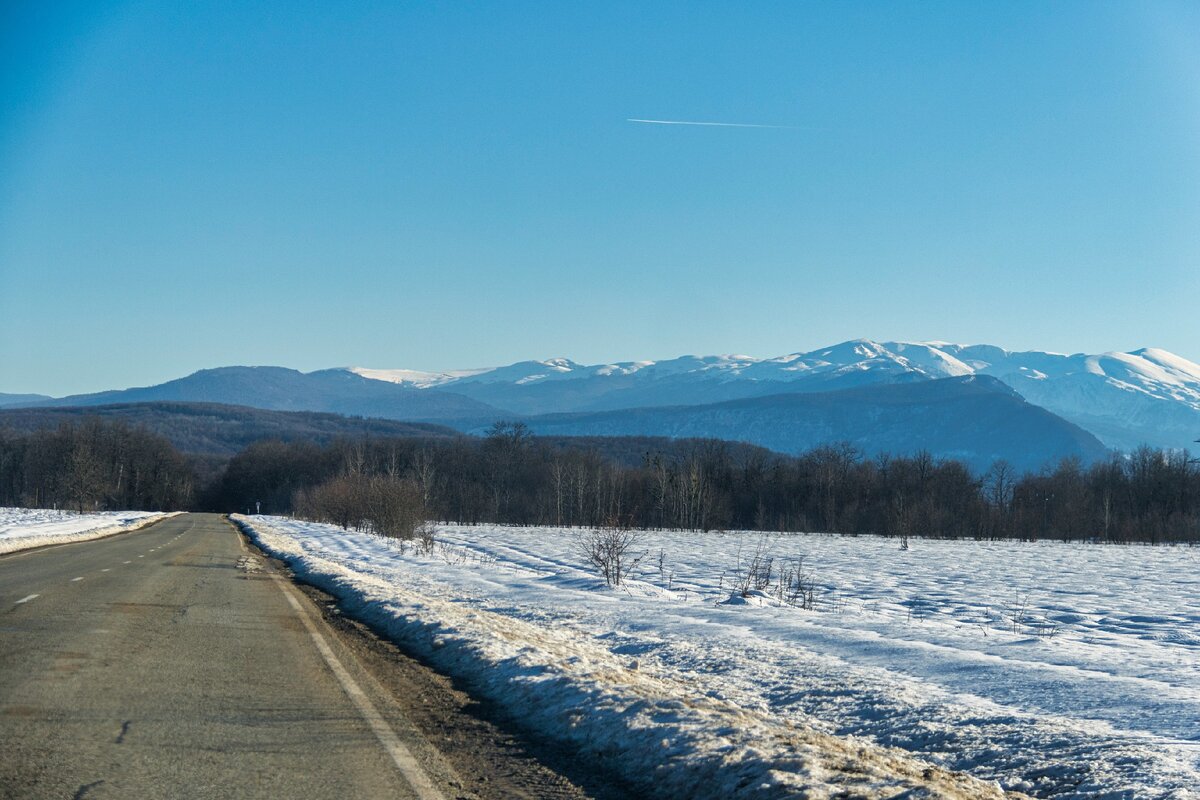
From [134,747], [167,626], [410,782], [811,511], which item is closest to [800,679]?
[410,782]

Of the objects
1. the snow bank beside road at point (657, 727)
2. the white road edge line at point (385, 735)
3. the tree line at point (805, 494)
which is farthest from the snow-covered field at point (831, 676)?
the tree line at point (805, 494)

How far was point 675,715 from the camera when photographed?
26.6 feet

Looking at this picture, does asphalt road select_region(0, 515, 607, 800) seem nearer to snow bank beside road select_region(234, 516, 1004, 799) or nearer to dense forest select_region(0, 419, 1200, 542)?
snow bank beside road select_region(234, 516, 1004, 799)

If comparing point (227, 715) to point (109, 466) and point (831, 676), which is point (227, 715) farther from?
point (109, 466)

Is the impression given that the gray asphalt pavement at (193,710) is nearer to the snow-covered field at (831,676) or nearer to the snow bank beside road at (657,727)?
the snow bank beside road at (657,727)

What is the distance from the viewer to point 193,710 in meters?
8.09

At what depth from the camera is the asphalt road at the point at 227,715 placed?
6172mm

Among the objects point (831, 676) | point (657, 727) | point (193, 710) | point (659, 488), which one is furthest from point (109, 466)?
point (657, 727)

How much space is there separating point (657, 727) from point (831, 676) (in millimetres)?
3543

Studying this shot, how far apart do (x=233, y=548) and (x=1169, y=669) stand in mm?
32744

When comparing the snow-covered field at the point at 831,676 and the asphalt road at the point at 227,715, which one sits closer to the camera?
the asphalt road at the point at 227,715

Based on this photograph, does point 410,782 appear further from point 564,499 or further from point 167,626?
point 564,499

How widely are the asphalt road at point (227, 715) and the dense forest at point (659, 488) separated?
52.6 m

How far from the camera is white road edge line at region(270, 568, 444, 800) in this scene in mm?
6232
